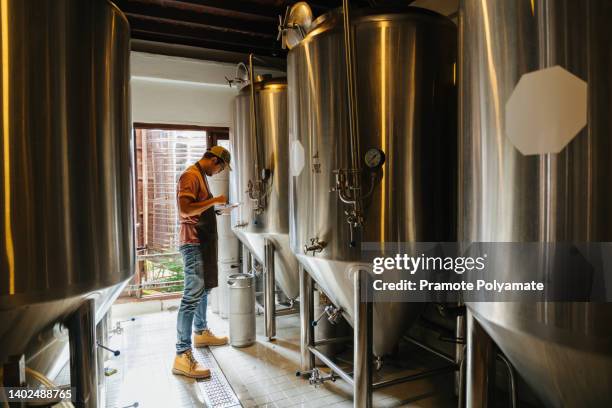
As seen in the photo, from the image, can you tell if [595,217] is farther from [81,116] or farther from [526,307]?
[81,116]

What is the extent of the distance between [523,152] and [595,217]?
0.24 m

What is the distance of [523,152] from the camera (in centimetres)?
104

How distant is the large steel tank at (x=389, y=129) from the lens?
1.76 meters

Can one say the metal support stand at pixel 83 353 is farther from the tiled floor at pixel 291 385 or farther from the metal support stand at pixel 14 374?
the tiled floor at pixel 291 385

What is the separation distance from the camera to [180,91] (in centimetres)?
417

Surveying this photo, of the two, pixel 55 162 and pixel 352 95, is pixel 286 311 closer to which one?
pixel 352 95

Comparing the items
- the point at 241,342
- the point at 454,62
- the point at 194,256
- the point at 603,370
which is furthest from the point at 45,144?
the point at 241,342

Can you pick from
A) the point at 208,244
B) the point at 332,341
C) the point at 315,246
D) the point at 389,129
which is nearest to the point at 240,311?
the point at 208,244

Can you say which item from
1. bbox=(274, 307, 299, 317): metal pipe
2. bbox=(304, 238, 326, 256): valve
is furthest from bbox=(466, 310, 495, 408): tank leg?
bbox=(274, 307, 299, 317): metal pipe

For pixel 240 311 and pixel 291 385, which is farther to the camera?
pixel 240 311

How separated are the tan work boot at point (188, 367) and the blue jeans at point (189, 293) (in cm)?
5

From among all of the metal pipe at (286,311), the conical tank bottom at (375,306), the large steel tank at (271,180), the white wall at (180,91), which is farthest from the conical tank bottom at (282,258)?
the white wall at (180,91)

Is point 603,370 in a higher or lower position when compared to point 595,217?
lower

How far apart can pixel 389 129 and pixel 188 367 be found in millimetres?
2185
